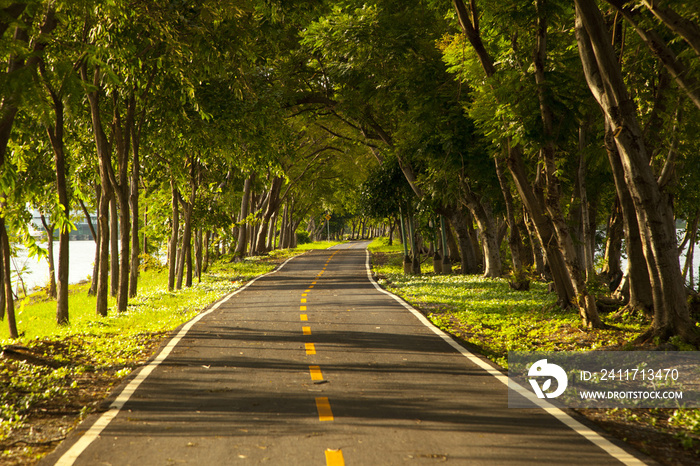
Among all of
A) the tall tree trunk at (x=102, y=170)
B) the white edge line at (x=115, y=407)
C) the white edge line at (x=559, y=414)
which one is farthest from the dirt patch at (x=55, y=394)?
the white edge line at (x=559, y=414)

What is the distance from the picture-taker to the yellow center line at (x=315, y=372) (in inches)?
347

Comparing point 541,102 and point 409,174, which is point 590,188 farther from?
point 541,102

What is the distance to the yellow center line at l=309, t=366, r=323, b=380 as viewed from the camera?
8.81 metres

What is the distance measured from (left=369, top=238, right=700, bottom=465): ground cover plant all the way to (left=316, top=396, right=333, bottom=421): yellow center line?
2954 mm

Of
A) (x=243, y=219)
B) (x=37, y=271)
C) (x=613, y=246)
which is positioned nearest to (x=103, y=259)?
(x=613, y=246)

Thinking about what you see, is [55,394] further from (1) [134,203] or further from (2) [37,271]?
(2) [37,271]

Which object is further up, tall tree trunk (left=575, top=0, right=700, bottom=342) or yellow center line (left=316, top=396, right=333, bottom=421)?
tall tree trunk (left=575, top=0, right=700, bottom=342)

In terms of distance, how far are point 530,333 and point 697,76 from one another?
18.7 feet

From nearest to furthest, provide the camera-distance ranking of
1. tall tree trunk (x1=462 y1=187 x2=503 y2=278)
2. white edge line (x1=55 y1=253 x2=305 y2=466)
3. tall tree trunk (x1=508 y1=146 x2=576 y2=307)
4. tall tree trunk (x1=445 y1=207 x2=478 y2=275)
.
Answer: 1. white edge line (x1=55 y1=253 x2=305 y2=466)
2. tall tree trunk (x1=508 y1=146 x2=576 y2=307)
3. tall tree trunk (x1=462 y1=187 x2=503 y2=278)
4. tall tree trunk (x1=445 y1=207 x2=478 y2=275)

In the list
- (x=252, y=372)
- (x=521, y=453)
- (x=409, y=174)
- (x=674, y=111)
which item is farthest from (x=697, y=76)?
(x=409, y=174)

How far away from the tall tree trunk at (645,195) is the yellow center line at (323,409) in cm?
595

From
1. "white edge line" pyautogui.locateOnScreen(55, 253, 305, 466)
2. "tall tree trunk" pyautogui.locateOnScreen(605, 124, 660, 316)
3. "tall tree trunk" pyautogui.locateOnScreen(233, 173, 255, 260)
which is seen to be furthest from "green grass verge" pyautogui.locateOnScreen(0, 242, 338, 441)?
"tall tree trunk" pyautogui.locateOnScreen(233, 173, 255, 260)

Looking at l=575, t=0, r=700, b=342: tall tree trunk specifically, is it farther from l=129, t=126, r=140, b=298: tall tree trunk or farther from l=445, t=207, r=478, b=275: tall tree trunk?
l=445, t=207, r=478, b=275: tall tree trunk

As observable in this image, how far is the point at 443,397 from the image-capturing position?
7656mm
